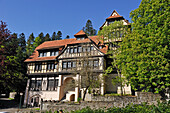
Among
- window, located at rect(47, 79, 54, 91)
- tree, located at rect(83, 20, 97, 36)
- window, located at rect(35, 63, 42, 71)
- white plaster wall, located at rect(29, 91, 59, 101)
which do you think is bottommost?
white plaster wall, located at rect(29, 91, 59, 101)

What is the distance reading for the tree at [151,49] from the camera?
50.6 feet

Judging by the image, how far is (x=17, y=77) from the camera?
112 feet

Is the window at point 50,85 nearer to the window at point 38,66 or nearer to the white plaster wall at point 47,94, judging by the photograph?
the white plaster wall at point 47,94

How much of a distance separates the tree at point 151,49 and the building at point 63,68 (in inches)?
373

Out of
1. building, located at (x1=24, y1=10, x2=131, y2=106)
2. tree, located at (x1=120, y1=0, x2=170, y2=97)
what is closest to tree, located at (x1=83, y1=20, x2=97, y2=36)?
building, located at (x1=24, y1=10, x2=131, y2=106)

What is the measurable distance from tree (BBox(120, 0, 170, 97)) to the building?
9468 mm

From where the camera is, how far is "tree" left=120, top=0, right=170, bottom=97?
1542cm

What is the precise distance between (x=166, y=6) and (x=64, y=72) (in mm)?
19589

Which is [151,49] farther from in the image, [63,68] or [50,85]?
[50,85]

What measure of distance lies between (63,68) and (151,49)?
17914 mm

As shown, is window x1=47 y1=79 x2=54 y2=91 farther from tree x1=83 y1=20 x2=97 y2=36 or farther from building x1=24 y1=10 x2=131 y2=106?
tree x1=83 y1=20 x2=97 y2=36

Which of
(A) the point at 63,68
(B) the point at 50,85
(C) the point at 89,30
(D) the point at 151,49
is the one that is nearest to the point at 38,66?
(B) the point at 50,85

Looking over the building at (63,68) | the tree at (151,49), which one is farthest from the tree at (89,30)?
the tree at (151,49)

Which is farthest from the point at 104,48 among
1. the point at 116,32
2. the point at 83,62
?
the point at 83,62
